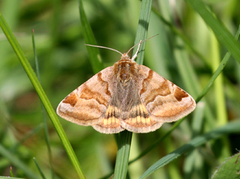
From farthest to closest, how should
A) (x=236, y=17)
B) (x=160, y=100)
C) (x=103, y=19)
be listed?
(x=103, y=19)
(x=236, y=17)
(x=160, y=100)

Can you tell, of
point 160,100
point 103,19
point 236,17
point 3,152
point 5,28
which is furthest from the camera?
point 103,19

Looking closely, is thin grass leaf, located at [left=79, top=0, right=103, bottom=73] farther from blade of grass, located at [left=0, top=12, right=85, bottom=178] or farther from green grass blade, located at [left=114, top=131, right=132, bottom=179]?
green grass blade, located at [left=114, top=131, right=132, bottom=179]

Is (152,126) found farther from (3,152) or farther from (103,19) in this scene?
(103,19)

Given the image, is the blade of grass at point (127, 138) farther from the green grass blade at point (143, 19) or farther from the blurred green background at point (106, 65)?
the blurred green background at point (106, 65)

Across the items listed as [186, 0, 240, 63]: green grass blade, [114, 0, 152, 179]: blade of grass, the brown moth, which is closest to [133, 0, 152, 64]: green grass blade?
[114, 0, 152, 179]: blade of grass

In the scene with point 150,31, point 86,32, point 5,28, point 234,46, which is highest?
point 5,28

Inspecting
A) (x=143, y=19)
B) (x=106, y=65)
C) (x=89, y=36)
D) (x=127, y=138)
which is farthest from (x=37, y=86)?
(x=106, y=65)

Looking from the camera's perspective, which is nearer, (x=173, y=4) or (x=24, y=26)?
(x=173, y=4)

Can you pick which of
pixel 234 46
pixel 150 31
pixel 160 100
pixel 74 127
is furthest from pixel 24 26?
pixel 234 46
